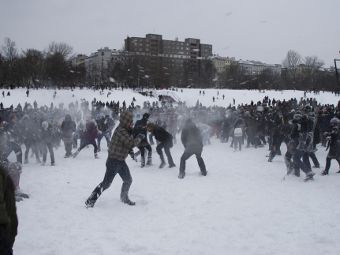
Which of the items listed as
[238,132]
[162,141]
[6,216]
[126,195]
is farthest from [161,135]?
[6,216]

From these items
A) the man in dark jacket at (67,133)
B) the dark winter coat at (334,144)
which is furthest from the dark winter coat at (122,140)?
the man in dark jacket at (67,133)

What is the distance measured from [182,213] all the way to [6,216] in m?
4.25

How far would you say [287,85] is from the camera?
3605 inches

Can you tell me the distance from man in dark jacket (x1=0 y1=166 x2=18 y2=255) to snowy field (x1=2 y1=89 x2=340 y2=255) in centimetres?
211

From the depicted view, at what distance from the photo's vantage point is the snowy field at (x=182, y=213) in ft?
17.7

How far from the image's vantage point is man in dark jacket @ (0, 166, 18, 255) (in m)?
3.05

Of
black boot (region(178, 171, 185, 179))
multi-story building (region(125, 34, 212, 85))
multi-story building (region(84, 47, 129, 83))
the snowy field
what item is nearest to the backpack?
the snowy field

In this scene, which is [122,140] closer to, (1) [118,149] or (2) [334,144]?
(1) [118,149]

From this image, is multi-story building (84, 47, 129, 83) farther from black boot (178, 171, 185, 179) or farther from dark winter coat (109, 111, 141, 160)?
dark winter coat (109, 111, 141, 160)

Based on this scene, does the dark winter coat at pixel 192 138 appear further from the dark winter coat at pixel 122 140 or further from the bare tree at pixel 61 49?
the bare tree at pixel 61 49

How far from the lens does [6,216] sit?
3.08 metres

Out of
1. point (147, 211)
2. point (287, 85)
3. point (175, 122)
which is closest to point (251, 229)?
point (147, 211)

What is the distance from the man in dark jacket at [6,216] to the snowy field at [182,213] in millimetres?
2109

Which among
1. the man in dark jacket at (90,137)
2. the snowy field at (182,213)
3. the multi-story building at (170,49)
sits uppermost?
the multi-story building at (170,49)
